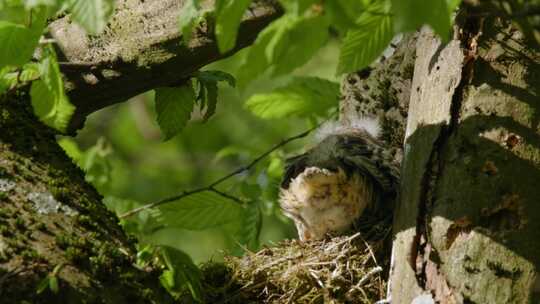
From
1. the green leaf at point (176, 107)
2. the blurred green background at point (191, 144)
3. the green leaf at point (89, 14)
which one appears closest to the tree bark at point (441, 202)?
the green leaf at point (176, 107)

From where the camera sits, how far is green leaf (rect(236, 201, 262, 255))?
4461 mm

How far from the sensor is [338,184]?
138 inches

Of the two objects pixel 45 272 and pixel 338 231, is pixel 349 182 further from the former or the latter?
pixel 45 272

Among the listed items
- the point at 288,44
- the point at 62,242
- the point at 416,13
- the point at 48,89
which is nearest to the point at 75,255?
the point at 62,242

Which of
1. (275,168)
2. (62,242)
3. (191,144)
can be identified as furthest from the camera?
(191,144)

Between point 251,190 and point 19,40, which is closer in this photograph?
point 19,40

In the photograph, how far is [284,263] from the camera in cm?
347

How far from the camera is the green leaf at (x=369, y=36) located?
2.21 m

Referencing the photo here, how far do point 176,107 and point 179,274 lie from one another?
2.92ft

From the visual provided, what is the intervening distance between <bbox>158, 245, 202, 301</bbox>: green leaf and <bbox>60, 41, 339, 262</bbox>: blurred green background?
4.10 metres

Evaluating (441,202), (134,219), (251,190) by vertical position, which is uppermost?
(441,202)

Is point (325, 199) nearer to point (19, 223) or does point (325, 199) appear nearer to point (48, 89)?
point (19, 223)

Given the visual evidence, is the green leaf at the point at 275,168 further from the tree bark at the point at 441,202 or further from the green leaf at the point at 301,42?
the green leaf at the point at 301,42

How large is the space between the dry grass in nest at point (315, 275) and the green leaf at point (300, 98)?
1.10m
